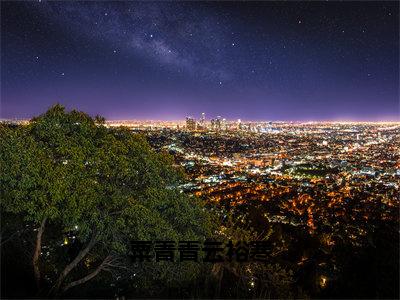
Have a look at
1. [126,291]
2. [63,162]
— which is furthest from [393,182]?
[63,162]

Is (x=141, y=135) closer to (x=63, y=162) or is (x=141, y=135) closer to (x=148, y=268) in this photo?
(x=63, y=162)

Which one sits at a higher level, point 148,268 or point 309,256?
point 148,268

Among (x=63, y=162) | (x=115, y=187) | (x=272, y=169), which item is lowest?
(x=272, y=169)

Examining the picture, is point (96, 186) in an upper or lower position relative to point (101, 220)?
upper

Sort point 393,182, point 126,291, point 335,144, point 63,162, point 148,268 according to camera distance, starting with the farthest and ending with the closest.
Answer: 1. point 335,144
2. point 393,182
3. point 126,291
4. point 148,268
5. point 63,162
